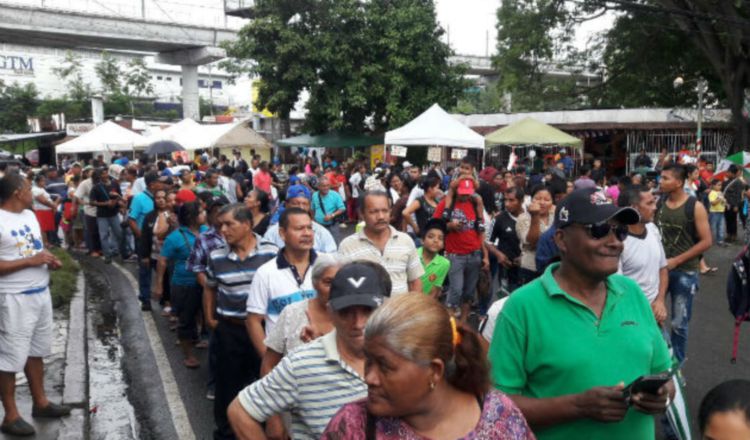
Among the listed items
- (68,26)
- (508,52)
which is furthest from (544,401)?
(68,26)

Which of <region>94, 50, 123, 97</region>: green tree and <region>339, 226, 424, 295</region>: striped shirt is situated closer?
<region>339, 226, 424, 295</region>: striped shirt

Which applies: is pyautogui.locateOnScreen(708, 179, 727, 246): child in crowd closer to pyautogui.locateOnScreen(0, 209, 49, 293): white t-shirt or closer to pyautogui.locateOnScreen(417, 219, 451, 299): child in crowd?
pyautogui.locateOnScreen(417, 219, 451, 299): child in crowd

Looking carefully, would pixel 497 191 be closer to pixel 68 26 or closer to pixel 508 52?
pixel 508 52

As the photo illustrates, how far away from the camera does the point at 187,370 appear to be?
734cm

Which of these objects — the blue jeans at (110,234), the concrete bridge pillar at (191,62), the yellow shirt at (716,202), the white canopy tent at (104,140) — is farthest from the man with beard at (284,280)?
the concrete bridge pillar at (191,62)

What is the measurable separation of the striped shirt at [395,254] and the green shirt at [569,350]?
2789 millimetres

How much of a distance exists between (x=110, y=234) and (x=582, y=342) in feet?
42.5

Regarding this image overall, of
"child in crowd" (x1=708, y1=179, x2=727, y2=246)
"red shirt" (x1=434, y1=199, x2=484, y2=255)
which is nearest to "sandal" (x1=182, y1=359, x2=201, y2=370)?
"red shirt" (x1=434, y1=199, x2=484, y2=255)

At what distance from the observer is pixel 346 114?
31.3 metres

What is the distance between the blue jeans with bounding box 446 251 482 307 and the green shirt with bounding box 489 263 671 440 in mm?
5390

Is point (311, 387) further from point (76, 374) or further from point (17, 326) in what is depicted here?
point (76, 374)

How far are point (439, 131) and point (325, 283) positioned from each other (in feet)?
46.8

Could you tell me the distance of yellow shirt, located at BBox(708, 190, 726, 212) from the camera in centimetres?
1441

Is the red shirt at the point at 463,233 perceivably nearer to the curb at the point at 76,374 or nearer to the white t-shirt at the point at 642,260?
the white t-shirt at the point at 642,260
